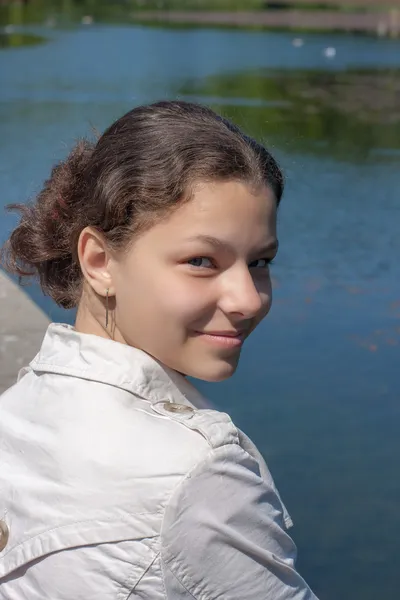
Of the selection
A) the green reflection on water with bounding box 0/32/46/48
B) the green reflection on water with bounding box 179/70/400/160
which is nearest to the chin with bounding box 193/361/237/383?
the green reflection on water with bounding box 179/70/400/160

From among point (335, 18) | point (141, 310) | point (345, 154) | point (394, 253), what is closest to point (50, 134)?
point (345, 154)

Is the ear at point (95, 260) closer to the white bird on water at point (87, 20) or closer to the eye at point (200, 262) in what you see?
the eye at point (200, 262)

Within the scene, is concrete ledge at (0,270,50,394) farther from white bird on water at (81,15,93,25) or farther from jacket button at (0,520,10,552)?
white bird on water at (81,15,93,25)

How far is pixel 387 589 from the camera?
280 centimetres

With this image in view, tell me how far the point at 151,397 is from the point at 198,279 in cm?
19

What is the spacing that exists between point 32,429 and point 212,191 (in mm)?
432

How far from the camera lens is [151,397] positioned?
158 centimetres

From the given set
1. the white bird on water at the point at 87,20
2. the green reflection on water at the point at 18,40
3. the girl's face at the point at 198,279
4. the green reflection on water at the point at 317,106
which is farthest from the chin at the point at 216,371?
the white bird on water at the point at 87,20

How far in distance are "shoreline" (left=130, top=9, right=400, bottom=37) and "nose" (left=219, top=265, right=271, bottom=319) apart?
495 inches

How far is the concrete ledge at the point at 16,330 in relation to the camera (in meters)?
3.58

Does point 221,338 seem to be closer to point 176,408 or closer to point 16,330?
point 176,408

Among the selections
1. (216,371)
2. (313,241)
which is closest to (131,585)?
(216,371)

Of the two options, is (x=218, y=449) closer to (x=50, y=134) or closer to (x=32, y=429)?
(x=32, y=429)

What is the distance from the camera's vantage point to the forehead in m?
1.63
